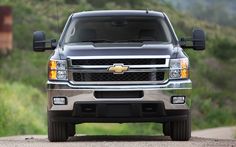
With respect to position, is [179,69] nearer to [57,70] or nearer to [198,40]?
[198,40]

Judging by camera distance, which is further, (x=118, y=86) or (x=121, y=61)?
(x=121, y=61)

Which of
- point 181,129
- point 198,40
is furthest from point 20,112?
point 181,129

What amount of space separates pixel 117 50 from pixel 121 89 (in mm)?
609

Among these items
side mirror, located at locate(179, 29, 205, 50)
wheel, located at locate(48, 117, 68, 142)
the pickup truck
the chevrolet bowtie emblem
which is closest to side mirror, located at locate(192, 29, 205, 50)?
side mirror, located at locate(179, 29, 205, 50)

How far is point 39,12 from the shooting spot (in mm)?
74750

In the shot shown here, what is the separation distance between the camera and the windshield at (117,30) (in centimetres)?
1320

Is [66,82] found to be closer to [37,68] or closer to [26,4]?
[37,68]

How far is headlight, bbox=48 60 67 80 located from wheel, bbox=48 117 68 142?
606 millimetres

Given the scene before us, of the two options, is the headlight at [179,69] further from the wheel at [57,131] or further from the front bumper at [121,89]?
the wheel at [57,131]

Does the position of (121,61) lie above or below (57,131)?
above

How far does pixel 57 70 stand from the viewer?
1204cm

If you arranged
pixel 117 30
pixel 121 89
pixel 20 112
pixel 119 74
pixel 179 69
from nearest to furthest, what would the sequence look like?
pixel 121 89 → pixel 119 74 → pixel 179 69 → pixel 117 30 → pixel 20 112

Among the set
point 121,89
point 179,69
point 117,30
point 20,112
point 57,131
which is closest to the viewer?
point 121,89

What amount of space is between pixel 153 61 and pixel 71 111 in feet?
4.19
